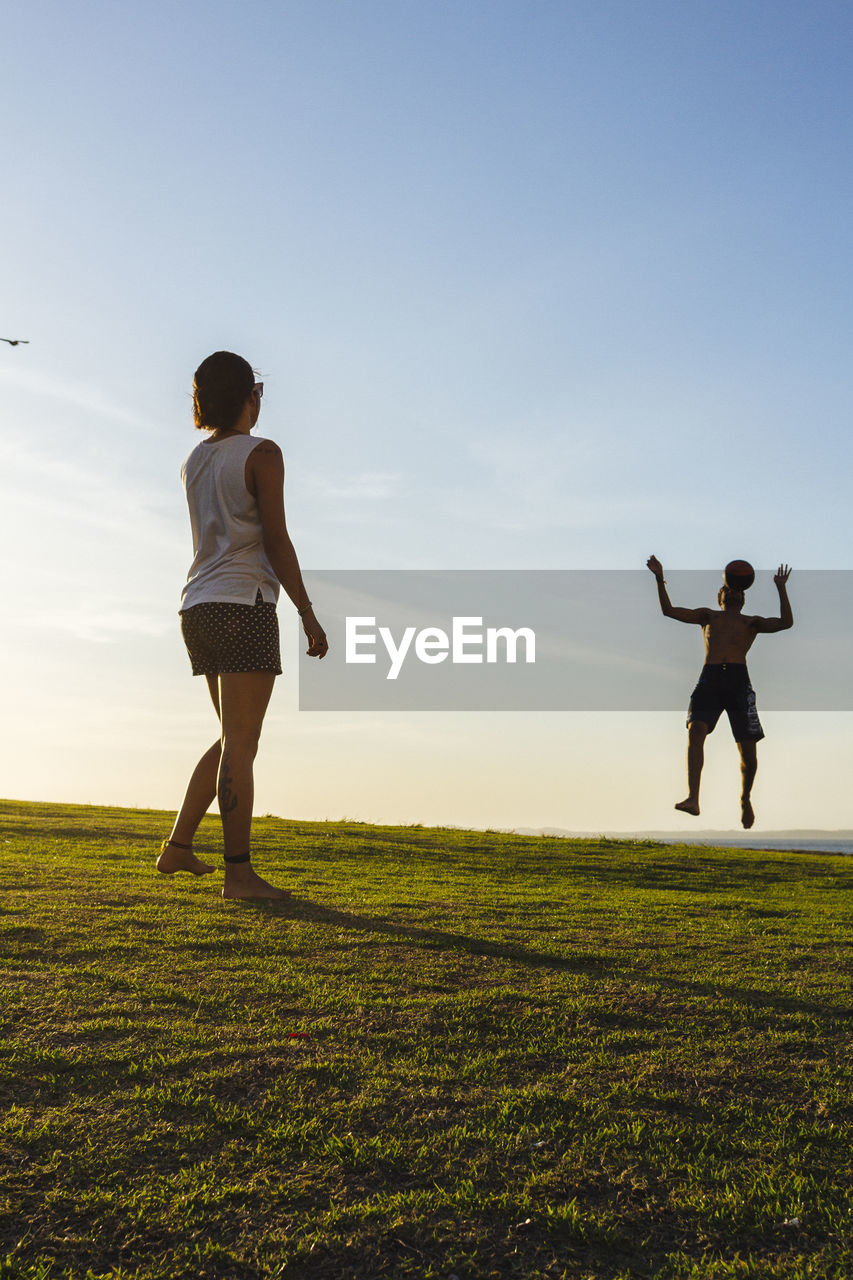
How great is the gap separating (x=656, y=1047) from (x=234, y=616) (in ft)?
12.0

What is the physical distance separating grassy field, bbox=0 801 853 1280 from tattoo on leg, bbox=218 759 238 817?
0.62 m

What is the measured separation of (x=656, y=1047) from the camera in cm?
382

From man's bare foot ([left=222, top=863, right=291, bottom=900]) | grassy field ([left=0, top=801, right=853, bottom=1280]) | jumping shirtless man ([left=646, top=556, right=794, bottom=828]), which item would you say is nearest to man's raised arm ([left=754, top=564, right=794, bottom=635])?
jumping shirtless man ([left=646, top=556, right=794, bottom=828])

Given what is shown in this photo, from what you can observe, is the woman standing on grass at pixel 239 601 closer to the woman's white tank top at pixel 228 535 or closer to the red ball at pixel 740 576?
the woman's white tank top at pixel 228 535

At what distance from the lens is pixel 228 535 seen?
6449 mm

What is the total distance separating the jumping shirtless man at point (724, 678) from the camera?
31.8 feet

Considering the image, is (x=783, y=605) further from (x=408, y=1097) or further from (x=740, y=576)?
(x=408, y=1097)

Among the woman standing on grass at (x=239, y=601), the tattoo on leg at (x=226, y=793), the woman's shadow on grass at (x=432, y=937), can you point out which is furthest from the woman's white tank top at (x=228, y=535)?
the woman's shadow on grass at (x=432, y=937)

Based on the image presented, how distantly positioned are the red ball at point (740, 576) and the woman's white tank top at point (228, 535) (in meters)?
4.98

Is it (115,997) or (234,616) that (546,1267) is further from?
(234,616)

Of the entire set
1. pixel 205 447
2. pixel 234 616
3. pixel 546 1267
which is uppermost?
pixel 205 447

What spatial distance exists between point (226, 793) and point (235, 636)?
3.21 ft

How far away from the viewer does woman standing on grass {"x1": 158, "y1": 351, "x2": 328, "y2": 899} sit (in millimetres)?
6340

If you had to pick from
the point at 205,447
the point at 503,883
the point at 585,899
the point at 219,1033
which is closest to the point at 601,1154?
the point at 219,1033
